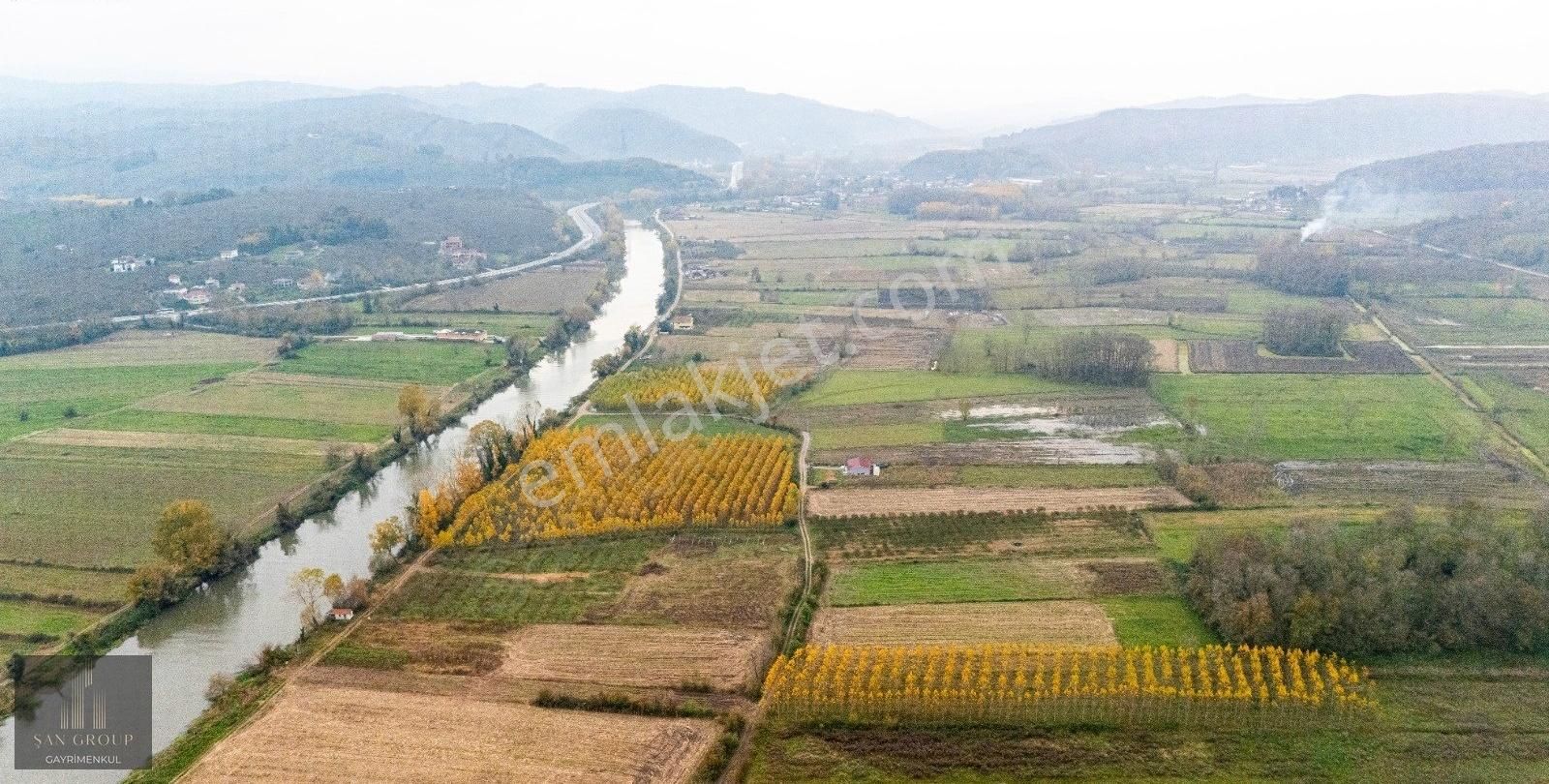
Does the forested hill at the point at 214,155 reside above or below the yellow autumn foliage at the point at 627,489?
above

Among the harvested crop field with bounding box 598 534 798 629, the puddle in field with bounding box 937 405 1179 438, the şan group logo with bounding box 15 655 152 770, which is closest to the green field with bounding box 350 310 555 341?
the puddle in field with bounding box 937 405 1179 438

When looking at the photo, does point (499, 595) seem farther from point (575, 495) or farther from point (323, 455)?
point (323, 455)

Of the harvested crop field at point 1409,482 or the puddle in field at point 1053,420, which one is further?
the puddle in field at point 1053,420

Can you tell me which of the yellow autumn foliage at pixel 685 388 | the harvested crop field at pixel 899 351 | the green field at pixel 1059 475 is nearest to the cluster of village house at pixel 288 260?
the yellow autumn foliage at pixel 685 388

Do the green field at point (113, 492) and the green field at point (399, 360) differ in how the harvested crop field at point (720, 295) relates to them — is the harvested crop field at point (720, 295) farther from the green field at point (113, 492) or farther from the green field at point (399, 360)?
the green field at point (113, 492)

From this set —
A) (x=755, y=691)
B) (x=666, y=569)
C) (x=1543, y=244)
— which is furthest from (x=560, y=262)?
(x=1543, y=244)
